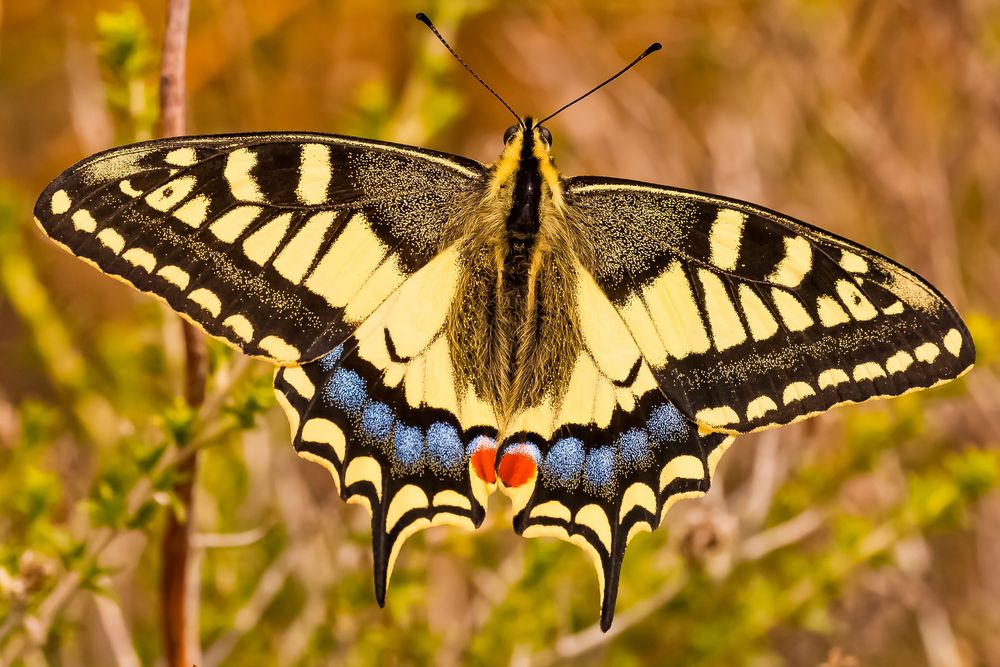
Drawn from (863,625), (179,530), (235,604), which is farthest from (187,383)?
(863,625)

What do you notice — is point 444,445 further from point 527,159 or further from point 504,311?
point 527,159

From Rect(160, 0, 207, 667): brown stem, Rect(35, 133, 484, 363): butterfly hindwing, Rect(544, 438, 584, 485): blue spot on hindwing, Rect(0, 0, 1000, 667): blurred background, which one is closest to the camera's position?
Rect(35, 133, 484, 363): butterfly hindwing

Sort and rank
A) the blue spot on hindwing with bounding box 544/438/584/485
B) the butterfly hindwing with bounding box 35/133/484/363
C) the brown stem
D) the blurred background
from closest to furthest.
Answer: the butterfly hindwing with bounding box 35/133/484/363, the brown stem, the blue spot on hindwing with bounding box 544/438/584/485, the blurred background

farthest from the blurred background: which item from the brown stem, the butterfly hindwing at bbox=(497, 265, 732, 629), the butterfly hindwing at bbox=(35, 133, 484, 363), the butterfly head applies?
the butterfly head

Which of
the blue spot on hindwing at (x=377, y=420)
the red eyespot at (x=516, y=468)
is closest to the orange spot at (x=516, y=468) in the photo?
the red eyespot at (x=516, y=468)

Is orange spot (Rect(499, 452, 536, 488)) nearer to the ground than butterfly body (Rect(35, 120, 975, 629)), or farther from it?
nearer to the ground

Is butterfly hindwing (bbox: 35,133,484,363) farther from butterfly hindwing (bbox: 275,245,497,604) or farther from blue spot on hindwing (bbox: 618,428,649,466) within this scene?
blue spot on hindwing (bbox: 618,428,649,466)

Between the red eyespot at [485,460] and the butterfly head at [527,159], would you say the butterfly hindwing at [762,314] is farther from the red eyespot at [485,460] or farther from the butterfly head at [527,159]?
the red eyespot at [485,460]

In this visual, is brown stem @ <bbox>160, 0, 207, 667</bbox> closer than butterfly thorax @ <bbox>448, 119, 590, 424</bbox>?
Yes
